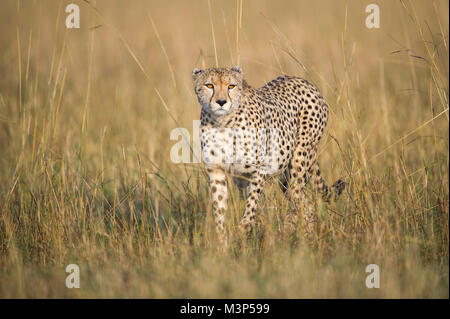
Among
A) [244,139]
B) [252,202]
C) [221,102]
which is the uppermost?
[221,102]

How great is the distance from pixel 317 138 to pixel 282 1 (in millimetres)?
9557

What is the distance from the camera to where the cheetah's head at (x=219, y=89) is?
11.7 feet

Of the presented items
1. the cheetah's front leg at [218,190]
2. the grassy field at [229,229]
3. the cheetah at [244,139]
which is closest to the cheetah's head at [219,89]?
the cheetah at [244,139]

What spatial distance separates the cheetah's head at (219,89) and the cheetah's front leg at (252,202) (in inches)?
20.8

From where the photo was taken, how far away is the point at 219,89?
3.63m

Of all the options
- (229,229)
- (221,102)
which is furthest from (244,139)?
(229,229)

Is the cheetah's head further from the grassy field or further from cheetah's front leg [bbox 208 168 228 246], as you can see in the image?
cheetah's front leg [bbox 208 168 228 246]

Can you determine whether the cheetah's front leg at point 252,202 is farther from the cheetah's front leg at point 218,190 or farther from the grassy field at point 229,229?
the cheetah's front leg at point 218,190

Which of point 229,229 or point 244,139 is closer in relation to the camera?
point 229,229

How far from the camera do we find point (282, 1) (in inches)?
522

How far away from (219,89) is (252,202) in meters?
0.80

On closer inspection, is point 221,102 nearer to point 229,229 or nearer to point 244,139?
point 244,139

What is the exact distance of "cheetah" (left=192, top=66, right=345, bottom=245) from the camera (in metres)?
3.67
